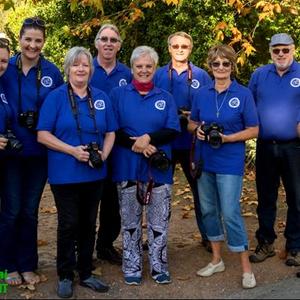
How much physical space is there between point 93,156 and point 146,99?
76cm

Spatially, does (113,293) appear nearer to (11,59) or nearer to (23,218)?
(23,218)

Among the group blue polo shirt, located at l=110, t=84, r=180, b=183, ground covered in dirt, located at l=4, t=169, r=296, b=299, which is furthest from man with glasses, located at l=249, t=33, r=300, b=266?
blue polo shirt, located at l=110, t=84, r=180, b=183

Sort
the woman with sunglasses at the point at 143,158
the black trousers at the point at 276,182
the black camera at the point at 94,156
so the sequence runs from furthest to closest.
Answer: the black trousers at the point at 276,182
the woman with sunglasses at the point at 143,158
the black camera at the point at 94,156

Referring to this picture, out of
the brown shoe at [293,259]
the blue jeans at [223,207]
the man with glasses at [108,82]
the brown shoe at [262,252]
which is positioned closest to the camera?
the blue jeans at [223,207]

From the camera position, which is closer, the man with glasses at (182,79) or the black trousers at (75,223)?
the black trousers at (75,223)

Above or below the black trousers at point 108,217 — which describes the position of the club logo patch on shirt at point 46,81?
above

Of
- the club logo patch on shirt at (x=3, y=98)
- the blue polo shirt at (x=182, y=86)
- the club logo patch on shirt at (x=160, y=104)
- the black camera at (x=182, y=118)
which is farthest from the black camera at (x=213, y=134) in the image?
the club logo patch on shirt at (x=3, y=98)

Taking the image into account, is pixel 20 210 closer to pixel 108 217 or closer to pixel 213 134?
pixel 108 217

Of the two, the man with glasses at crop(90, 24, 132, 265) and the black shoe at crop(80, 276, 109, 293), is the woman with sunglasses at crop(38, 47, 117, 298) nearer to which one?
the black shoe at crop(80, 276, 109, 293)

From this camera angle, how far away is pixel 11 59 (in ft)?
16.5

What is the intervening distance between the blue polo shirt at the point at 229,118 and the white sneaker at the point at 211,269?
1001 millimetres

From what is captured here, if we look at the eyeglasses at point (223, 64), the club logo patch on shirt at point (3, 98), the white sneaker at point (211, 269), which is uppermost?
the eyeglasses at point (223, 64)

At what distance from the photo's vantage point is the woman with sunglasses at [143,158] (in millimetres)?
4902

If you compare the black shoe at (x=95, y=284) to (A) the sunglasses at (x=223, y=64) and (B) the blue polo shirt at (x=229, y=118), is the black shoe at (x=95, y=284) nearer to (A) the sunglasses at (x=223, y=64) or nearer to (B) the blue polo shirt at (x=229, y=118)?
(B) the blue polo shirt at (x=229, y=118)
